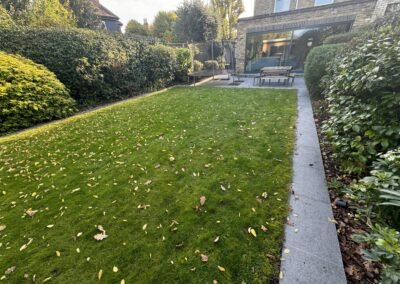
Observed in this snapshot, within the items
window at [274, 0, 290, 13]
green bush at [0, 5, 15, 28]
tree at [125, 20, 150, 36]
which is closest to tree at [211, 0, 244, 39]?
tree at [125, 20, 150, 36]

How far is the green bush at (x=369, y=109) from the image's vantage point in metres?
1.71

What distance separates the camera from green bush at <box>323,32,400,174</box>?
1714 mm

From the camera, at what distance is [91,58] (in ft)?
22.3

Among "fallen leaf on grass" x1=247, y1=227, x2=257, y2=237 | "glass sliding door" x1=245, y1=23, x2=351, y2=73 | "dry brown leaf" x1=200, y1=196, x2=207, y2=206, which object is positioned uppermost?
"glass sliding door" x1=245, y1=23, x2=351, y2=73

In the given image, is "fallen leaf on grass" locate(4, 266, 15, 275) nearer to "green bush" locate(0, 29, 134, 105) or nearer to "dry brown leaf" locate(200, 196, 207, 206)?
"dry brown leaf" locate(200, 196, 207, 206)

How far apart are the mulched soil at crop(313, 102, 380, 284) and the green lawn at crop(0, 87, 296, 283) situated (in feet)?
1.64

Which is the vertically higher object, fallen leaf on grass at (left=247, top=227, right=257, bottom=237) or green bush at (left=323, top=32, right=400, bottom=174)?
green bush at (left=323, top=32, right=400, bottom=174)

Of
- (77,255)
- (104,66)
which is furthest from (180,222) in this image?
(104,66)

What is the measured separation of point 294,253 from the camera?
157 cm

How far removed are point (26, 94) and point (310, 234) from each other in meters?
6.96

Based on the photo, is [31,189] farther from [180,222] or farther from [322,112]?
[322,112]

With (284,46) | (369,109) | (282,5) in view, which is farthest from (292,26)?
(369,109)

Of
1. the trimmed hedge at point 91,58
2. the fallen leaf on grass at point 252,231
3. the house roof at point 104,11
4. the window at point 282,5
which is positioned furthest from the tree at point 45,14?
the window at point 282,5

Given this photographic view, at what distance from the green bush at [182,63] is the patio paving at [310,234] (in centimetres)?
1033
